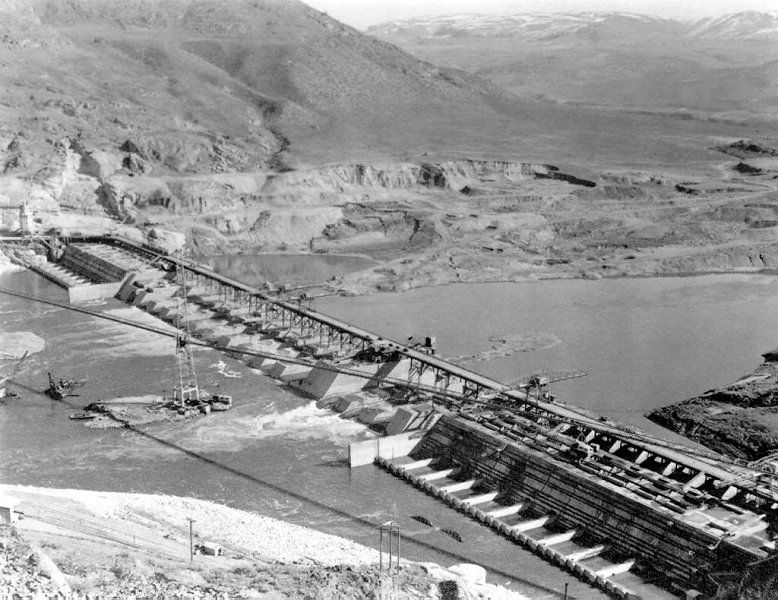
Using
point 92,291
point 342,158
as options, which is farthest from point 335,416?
point 342,158

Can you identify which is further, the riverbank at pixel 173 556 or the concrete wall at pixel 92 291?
the concrete wall at pixel 92 291

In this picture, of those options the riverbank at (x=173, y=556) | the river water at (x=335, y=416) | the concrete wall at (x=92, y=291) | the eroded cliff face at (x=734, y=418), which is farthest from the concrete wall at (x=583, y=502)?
the concrete wall at (x=92, y=291)

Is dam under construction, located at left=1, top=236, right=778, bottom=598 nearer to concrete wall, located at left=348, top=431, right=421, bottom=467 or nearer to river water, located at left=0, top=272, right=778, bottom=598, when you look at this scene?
concrete wall, located at left=348, top=431, right=421, bottom=467

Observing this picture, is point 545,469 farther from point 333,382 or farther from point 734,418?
point 333,382

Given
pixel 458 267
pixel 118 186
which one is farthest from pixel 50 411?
pixel 118 186

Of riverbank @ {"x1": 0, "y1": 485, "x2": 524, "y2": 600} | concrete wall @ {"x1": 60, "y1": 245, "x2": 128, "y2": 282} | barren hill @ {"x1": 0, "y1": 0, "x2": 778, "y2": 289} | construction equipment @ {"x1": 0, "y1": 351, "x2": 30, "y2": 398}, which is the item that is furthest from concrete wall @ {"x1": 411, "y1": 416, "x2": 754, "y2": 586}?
concrete wall @ {"x1": 60, "y1": 245, "x2": 128, "y2": 282}

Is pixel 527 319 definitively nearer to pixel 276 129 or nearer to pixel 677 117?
pixel 276 129

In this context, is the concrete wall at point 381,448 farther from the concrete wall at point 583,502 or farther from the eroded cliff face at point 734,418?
the eroded cliff face at point 734,418
